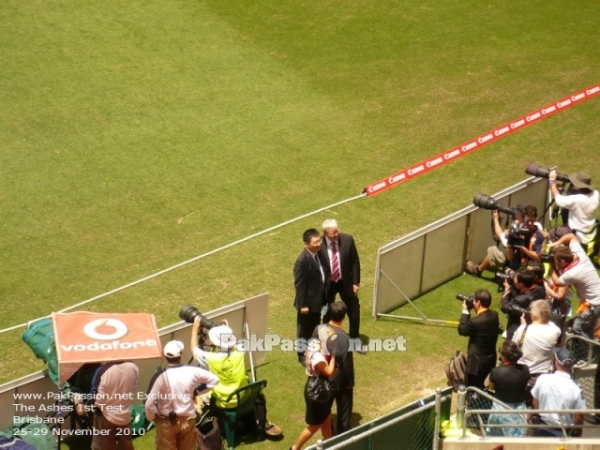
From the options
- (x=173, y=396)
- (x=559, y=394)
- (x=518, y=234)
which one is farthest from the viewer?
(x=518, y=234)

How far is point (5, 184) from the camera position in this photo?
16.1 meters

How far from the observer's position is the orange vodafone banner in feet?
31.9

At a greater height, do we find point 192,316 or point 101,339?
point 101,339

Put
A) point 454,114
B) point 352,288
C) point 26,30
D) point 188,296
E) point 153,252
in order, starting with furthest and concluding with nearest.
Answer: point 26,30
point 454,114
point 153,252
point 188,296
point 352,288

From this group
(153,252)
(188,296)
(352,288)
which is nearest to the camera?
(352,288)

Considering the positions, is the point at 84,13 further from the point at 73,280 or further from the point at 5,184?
the point at 73,280

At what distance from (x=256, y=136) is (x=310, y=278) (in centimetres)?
630

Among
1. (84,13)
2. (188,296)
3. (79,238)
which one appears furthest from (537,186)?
(84,13)

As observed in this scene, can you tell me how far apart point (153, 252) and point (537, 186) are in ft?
18.4

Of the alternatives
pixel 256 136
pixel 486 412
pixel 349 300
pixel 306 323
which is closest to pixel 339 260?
pixel 349 300

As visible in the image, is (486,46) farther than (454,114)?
Yes

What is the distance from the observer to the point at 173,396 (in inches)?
376

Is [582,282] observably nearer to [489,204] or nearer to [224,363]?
[489,204]

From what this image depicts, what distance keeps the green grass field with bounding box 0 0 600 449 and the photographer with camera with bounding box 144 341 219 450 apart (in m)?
1.19
